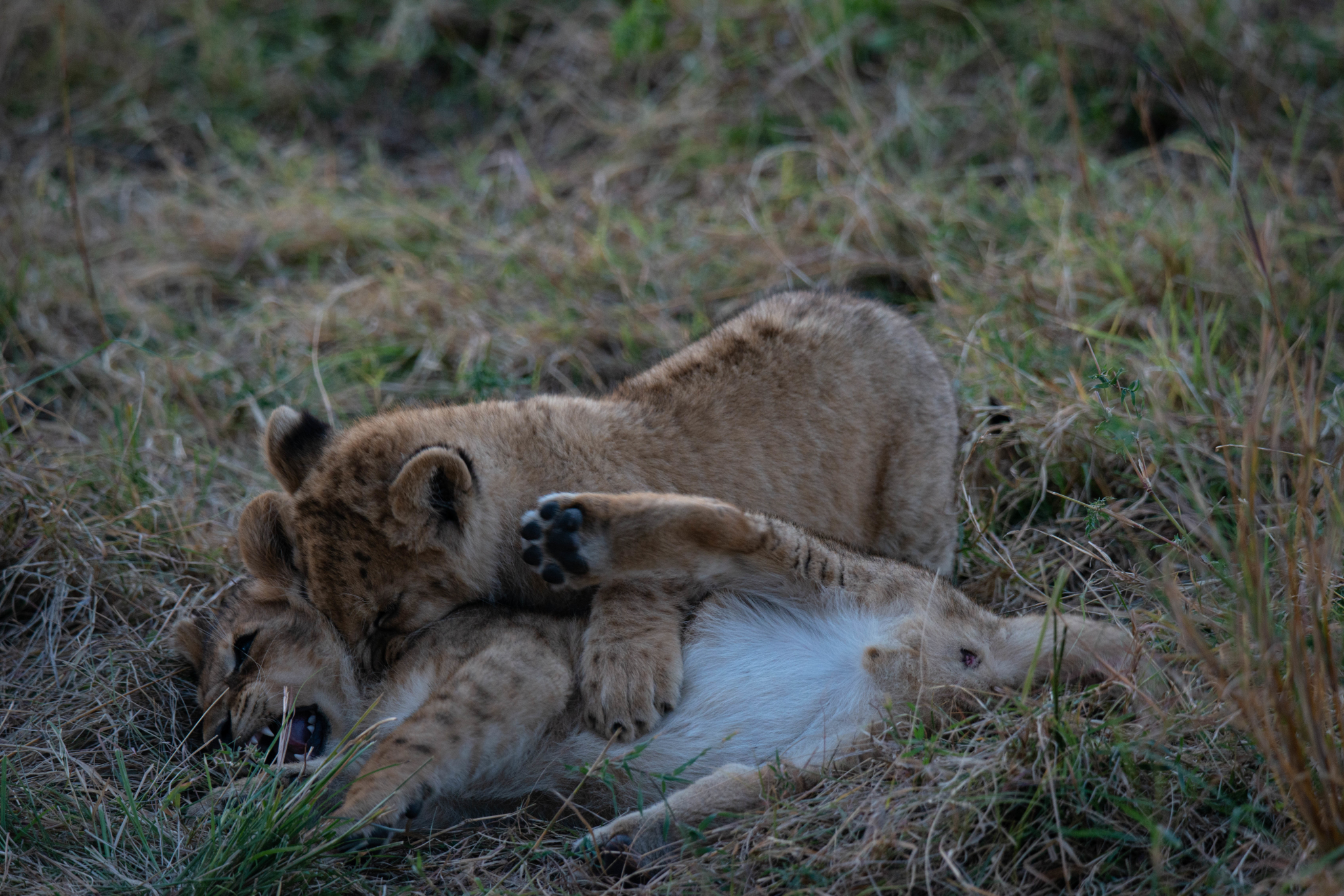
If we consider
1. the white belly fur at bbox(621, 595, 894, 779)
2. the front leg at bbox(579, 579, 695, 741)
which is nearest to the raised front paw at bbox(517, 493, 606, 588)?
the front leg at bbox(579, 579, 695, 741)

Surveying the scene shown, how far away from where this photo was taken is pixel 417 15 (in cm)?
923

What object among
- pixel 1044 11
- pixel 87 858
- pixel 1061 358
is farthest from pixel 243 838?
pixel 1044 11

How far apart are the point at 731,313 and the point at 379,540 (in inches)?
89.2

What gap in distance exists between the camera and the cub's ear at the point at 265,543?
13.1 feet

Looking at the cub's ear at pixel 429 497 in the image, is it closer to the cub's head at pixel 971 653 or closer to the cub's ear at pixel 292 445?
the cub's ear at pixel 292 445

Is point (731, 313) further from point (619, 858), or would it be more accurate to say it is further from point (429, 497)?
point (619, 858)

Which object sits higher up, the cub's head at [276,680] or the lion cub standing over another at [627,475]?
the lion cub standing over another at [627,475]

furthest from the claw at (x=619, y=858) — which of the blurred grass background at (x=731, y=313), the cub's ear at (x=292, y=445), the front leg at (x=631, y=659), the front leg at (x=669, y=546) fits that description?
the cub's ear at (x=292, y=445)

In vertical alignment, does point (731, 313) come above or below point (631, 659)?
above

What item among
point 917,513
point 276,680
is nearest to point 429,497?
point 276,680

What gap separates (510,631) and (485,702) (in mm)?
309

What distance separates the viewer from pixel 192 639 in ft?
13.3

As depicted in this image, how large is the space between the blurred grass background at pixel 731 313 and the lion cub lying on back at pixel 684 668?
19 centimetres

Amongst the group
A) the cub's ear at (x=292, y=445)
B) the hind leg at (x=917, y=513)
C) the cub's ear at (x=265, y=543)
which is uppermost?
the cub's ear at (x=292, y=445)
